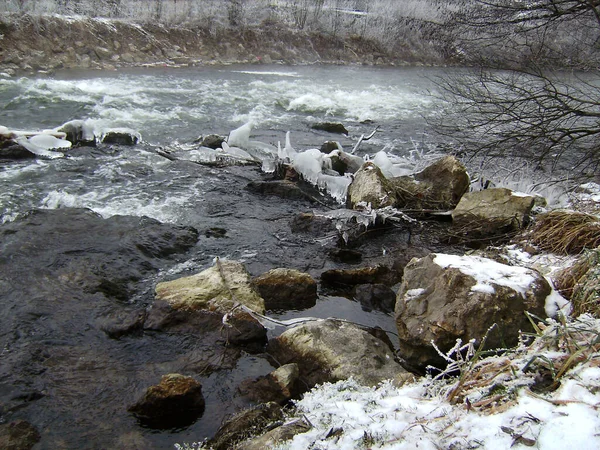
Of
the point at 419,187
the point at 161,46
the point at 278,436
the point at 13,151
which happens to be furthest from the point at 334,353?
the point at 161,46

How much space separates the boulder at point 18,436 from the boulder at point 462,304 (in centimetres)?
264

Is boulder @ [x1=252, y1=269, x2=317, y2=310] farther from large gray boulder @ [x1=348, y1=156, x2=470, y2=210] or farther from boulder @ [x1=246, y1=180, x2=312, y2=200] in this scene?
boulder @ [x1=246, y1=180, x2=312, y2=200]

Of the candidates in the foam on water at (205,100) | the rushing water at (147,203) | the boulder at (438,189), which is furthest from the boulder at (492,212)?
the foam on water at (205,100)

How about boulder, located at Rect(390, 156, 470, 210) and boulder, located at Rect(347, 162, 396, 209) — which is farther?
boulder, located at Rect(390, 156, 470, 210)

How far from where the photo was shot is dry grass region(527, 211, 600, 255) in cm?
465

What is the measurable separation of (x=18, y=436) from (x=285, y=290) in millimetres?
2374

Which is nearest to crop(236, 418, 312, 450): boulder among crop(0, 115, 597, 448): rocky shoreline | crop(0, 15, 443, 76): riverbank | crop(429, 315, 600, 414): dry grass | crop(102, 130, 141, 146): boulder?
crop(0, 115, 597, 448): rocky shoreline

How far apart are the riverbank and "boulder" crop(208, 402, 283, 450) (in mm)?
Answer: 15328

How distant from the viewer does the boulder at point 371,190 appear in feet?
20.6

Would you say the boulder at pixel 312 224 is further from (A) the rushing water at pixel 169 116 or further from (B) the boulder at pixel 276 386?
(B) the boulder at pixel 276 386

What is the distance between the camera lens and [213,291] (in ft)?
14.1

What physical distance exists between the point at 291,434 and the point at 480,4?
6.88 metres

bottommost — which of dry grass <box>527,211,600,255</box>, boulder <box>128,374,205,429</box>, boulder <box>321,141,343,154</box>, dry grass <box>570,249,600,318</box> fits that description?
boulder <box>128,374,205,429</box>

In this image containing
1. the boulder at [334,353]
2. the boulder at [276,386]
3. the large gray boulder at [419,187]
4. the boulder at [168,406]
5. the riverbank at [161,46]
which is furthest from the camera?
the riverbank at [161,46]
